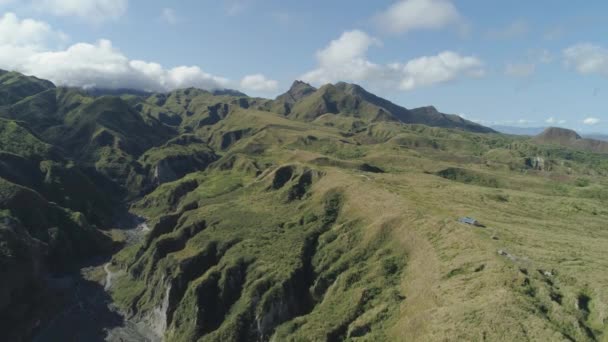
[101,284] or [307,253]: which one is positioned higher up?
[307,253]

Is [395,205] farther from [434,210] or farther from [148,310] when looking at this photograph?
[148,310]

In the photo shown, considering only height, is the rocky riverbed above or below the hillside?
below

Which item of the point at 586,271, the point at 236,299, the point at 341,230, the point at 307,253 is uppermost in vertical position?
the point at 586,271

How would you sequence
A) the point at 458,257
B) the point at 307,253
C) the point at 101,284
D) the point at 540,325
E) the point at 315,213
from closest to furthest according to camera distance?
the point at 540,325 < the point at 458,257 < the point at 307,253 < the point at 315,213 < the point at 101,284

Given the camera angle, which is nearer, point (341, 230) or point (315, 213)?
point (341, 230)

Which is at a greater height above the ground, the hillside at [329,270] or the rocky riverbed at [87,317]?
the hillside at [329,270]

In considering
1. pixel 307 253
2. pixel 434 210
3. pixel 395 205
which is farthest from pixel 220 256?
pixel 434 210

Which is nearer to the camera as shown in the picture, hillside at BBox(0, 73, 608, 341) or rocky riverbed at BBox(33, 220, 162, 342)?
hillside at BBox(0, 73, 608, 341)

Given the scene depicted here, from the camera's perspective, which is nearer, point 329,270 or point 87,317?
point 329,270

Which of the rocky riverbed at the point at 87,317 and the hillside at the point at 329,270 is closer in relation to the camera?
the hillside at the point at 329,270

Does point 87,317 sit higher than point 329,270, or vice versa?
point 329,270

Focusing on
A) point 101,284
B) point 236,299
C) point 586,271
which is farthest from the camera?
point 101,284
